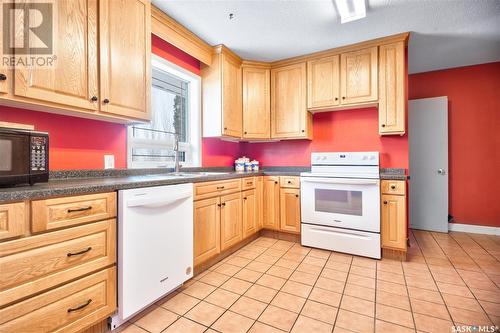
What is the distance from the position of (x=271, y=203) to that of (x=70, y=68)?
247 cm

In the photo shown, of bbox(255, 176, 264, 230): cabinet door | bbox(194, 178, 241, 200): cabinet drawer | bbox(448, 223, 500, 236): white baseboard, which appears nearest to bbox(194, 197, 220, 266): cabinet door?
bbox(194, 178, 241, 200): cabinet drawer

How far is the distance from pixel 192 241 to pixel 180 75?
75.7 inches

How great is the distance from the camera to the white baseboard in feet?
10.9

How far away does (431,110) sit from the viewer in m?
3.51

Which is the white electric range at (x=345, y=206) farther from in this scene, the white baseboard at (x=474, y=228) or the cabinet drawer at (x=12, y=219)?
the cabinet drawer at (x=12, y=219)

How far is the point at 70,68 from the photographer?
57.9 inches

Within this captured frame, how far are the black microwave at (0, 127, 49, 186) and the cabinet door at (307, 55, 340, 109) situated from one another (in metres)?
2.78

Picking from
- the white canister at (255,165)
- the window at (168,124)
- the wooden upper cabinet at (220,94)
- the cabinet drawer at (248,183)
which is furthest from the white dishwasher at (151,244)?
the white canister at (255,165)

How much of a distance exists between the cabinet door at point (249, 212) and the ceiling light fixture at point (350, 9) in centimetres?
205

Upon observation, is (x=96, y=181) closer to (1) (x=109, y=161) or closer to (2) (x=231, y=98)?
(1) (x=109, y=161)

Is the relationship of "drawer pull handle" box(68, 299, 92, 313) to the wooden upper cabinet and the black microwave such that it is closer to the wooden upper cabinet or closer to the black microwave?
the black microwave

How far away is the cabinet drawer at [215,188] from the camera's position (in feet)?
6.90

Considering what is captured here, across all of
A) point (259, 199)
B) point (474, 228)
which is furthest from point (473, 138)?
point (259, 199)

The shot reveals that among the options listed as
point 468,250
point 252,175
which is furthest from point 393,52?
point 468,250
